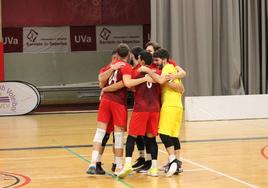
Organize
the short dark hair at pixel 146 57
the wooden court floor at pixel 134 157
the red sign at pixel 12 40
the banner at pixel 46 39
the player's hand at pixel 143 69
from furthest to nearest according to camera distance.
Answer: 1. the banner at pixel 46 39
2. the red sign at pixel 12 40
3. the short dark hair at pixel 146 57
4. the player's hand at pixel 143 69
5. the wooden court floor at pixel 134 157

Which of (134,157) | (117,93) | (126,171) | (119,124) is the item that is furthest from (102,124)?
(134,157)

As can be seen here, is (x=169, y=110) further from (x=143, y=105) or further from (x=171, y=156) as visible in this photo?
(x=171, y=156)

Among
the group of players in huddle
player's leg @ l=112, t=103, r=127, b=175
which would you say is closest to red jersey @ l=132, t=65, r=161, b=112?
the group of players in huddle

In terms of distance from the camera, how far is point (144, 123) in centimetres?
799

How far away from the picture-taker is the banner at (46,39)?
76.1 ft

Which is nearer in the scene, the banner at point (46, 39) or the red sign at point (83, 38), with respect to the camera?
the banner at point (46, 39)

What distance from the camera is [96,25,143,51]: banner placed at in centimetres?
2364

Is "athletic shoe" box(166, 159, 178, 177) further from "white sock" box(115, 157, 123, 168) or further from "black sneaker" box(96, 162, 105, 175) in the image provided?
"black sneaker" box(96, 162, 105, 175)

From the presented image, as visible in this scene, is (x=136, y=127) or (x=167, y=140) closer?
(x=136, y=127)

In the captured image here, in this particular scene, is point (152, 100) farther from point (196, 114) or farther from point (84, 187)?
point (196, 114)

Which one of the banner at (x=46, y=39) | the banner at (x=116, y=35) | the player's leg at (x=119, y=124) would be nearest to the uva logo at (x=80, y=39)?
the banner at (x=46, y=39)

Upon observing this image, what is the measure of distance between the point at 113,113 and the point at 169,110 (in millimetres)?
748

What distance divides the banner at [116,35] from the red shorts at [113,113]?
50.8 ft

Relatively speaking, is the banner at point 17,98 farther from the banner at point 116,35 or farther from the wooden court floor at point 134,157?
the banner at point 116,35
